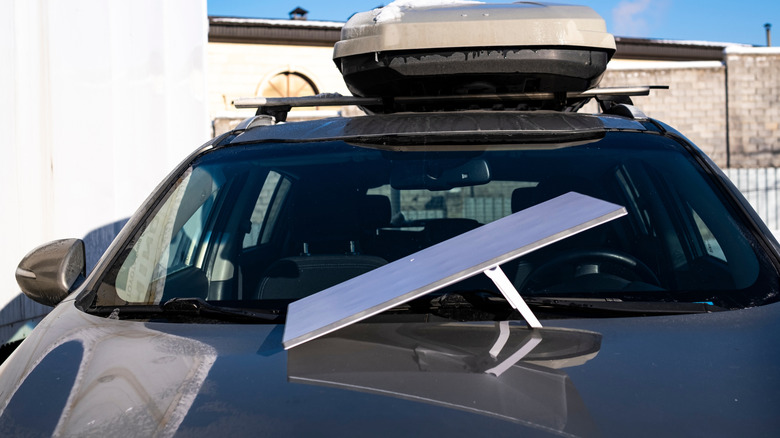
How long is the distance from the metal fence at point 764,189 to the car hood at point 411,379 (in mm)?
12210

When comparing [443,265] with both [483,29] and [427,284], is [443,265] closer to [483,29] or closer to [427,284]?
[427,284]

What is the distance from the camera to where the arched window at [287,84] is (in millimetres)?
21733

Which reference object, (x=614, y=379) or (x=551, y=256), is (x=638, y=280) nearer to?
(x=551, y=256)

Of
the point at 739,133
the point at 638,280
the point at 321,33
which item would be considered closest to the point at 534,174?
the point at 638,280

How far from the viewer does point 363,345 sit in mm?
1909

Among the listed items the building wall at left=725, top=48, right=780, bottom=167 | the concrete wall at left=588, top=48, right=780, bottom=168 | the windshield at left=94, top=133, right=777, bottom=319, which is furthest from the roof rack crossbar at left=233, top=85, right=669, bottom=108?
the building wall at left=725, top=48, right=780, bottom=167

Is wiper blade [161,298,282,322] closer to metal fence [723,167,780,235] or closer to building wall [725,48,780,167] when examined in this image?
metal fence [723,167,780,235]

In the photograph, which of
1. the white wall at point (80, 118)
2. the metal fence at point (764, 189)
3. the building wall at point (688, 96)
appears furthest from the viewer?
the building wall at point (688, 96)

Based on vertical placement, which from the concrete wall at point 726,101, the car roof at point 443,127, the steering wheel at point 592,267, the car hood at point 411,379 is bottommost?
the car hood at point 411,379

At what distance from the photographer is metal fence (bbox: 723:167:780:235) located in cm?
1339

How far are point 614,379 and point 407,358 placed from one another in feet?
1.36

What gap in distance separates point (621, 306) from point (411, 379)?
0.66 metres

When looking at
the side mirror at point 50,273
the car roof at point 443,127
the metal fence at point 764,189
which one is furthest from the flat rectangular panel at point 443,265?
the metal fence at point 764,189

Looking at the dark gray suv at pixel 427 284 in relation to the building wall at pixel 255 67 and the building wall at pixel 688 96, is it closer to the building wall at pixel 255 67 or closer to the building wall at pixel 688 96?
the building wall at pixel 688 96
